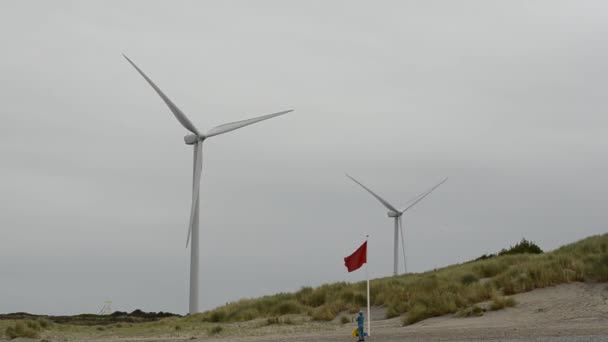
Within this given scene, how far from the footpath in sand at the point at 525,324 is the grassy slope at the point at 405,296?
0.95 meters

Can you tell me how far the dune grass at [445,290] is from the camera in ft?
109

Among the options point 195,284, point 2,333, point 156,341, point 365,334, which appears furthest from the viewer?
point 195,284

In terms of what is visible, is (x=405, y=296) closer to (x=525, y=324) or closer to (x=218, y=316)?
(x=525, y=324)

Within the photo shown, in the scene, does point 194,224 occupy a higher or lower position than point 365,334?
higher

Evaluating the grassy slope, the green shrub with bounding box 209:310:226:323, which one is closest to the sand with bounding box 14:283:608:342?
the grassy slope

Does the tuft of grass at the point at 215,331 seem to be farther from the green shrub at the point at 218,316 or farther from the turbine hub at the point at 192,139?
the turbine hub at the point at 192,139

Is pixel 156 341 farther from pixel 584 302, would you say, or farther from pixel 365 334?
pixel 584 302

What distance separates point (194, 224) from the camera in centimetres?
5506

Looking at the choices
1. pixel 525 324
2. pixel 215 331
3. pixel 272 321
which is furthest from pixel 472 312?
pixel 215 331

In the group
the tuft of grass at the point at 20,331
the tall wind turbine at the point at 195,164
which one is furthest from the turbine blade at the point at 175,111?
the tuft of grass at the point at 20,331

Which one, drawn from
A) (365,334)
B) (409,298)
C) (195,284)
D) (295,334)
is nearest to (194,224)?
(195,284)

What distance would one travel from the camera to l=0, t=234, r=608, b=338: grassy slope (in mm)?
33562

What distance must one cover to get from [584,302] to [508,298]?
2.95m

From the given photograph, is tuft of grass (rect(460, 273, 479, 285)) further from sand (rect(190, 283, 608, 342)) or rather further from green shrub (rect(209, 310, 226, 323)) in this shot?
green shrub (rect(209, 310, 226, 323))
